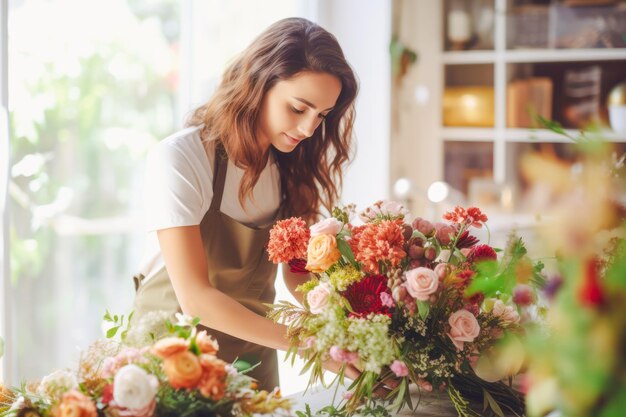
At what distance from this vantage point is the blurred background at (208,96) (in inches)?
121

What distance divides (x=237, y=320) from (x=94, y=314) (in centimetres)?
212

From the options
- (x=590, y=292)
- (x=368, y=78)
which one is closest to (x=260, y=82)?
(x=590, y=292)

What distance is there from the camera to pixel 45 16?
3.00m

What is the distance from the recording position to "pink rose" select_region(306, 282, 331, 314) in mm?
1284

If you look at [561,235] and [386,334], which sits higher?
[561,235]

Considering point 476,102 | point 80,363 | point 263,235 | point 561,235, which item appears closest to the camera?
point 561,235

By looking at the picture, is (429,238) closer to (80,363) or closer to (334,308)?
(334,308)

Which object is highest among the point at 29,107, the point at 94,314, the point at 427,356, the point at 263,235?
the point at 29,107

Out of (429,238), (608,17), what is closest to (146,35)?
(608,17)

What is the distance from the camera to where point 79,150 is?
10.9ft

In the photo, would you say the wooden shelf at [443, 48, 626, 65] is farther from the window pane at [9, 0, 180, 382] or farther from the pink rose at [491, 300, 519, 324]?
the pink rose at [491, 300, 519, 324]

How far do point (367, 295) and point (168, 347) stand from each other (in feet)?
1.32

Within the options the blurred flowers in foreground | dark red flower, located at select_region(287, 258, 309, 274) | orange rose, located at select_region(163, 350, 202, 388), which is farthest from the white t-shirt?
the blurred flowers in foreground

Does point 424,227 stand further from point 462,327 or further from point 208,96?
point 208,96
